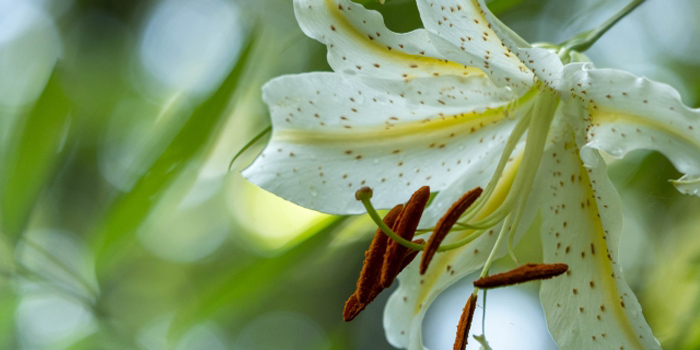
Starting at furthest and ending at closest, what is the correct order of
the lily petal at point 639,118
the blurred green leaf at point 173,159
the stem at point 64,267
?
the stem at point 64,267 < the blurred green leaf at point 173,159 < the lily petal at point 639,118

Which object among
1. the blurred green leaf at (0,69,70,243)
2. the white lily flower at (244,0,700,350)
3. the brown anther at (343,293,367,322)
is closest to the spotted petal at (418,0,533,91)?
the white lily flower at (244,0,700,350)

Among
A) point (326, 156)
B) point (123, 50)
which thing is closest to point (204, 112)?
point (326, 156)

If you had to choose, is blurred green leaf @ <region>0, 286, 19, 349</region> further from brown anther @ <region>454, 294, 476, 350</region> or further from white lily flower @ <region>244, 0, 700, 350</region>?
brown anther @ <region>454, 294, 476, 350</region>

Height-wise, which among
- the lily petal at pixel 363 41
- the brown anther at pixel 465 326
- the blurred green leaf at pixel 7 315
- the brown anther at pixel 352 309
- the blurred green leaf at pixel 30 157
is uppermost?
the lily petal at pixel 363 41

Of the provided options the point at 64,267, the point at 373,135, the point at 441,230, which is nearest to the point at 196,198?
the point at 64,267

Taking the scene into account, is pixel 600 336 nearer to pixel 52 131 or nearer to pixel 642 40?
pixel 642 40

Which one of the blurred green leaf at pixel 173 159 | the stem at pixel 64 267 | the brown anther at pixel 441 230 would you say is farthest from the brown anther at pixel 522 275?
the stem at pixel 64 267

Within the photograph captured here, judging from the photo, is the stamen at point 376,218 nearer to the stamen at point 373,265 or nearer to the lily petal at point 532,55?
the stamen at point 373,265
